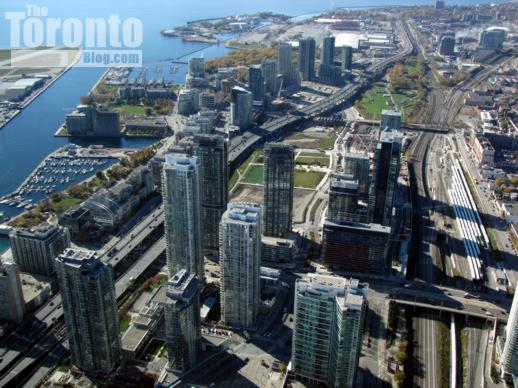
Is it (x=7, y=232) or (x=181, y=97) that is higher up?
(x=181, y=97)

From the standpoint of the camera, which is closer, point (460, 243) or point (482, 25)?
point (460, 243)

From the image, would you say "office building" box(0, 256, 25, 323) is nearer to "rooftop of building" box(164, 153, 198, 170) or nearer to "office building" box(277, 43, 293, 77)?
"rooftop of building" box(164, 153, 198, 170)

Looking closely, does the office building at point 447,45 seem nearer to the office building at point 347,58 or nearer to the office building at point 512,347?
the office building at point 347,58

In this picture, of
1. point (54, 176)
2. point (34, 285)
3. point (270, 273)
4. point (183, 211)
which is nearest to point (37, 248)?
point (34, 285)

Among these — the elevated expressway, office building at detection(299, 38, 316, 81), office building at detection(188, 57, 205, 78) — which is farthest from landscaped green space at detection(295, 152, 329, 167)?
office building at detection(299, 38, 316, 81)

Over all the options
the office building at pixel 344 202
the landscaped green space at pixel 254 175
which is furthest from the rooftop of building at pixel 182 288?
the landscaped green space at pixel 254 175

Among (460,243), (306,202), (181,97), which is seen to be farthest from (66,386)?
(181,97)

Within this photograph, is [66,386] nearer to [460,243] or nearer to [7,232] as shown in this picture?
[7,232]
